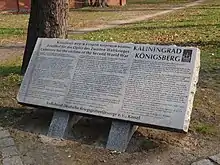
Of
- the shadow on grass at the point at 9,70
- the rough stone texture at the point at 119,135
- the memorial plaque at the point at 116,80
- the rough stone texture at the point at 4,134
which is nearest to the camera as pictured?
the memorial plaque at the point at 116,80

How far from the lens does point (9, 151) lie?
14.6 feet

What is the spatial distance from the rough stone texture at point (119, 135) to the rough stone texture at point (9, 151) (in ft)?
3.09

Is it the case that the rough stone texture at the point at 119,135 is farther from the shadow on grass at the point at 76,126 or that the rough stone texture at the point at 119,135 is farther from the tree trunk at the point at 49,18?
the tree trunk at the point at 49,18

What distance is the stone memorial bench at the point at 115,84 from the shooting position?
4355 mm

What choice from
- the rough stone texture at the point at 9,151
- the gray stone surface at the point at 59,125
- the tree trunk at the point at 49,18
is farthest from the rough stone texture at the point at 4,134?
the tree trunk at the point at 49,18

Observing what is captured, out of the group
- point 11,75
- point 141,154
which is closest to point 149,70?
point 141,154

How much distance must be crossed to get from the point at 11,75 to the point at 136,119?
347 centimetres

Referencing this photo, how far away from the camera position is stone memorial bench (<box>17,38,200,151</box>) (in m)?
4.36

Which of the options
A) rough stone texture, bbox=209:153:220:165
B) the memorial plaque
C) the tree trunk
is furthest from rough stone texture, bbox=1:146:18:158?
the tree trunk

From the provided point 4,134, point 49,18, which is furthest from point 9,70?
point 4,134

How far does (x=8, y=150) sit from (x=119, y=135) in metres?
1.14

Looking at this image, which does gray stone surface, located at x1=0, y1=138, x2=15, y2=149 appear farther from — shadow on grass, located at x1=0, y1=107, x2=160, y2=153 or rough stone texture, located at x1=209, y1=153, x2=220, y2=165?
rough stone texture, located at x1=209, y1=153, x2=220, y2=165

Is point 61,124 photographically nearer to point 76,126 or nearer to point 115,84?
point 76,126

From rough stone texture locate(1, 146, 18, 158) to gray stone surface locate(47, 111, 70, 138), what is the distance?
0.50 meters
